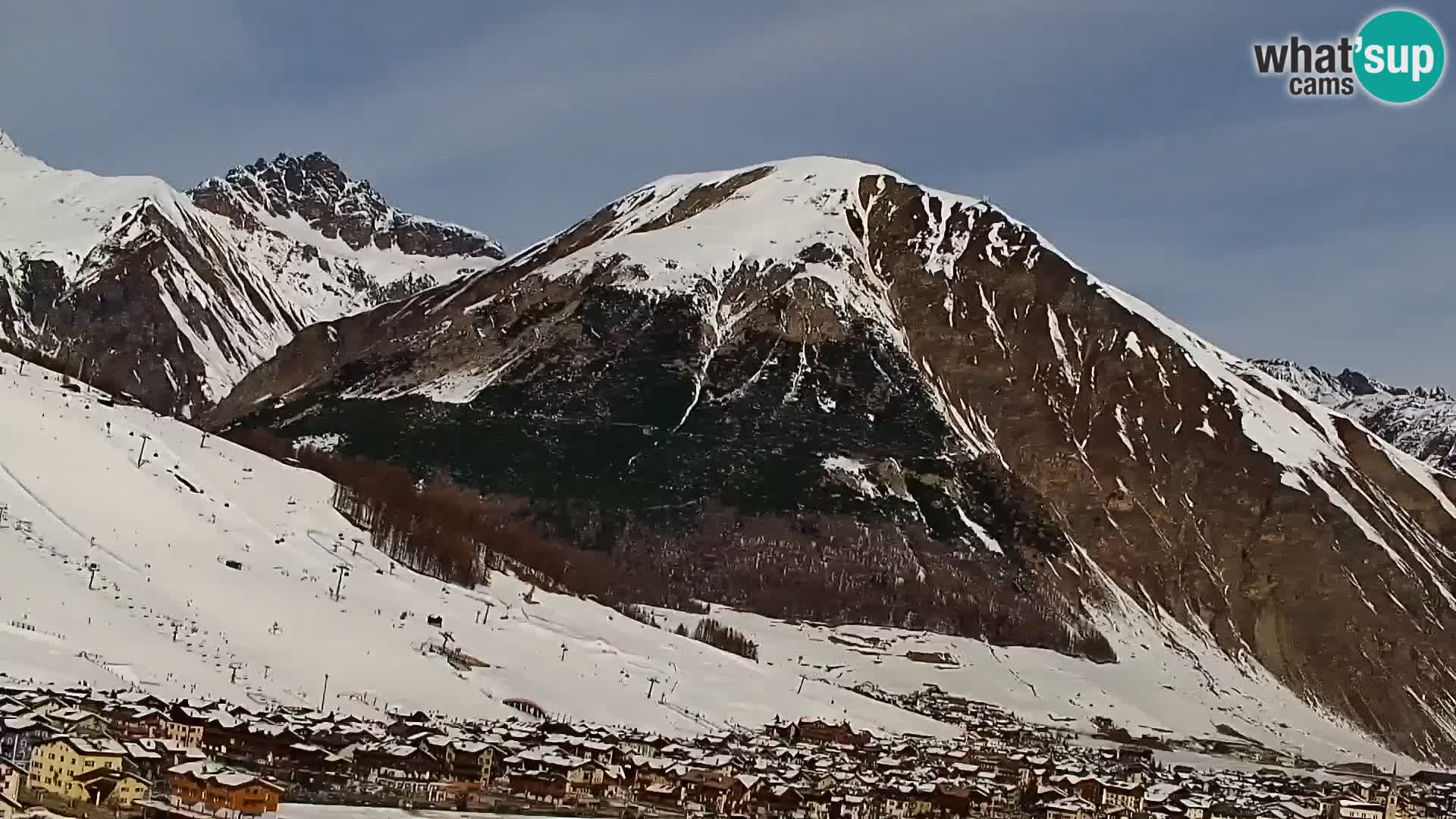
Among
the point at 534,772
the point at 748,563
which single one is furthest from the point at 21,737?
the point at 748,563

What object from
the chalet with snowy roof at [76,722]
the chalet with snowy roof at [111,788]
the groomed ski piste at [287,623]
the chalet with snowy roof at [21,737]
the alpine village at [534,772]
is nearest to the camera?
the chalet with snowy roof at [111,788]

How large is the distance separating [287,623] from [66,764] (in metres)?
37.4

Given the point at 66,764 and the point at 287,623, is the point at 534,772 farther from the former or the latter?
the point at 287,623

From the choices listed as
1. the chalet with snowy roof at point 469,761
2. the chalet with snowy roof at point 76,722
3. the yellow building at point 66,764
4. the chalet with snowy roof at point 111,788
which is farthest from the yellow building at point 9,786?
the chalet with snowy roof at point 469,761

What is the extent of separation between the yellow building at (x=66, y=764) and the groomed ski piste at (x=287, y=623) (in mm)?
14695

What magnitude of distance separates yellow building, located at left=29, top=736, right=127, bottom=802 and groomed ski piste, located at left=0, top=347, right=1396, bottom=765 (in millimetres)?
14695

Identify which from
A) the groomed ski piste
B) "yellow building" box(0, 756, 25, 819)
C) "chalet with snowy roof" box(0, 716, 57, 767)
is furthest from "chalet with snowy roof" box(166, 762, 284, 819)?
the groomed ski piste

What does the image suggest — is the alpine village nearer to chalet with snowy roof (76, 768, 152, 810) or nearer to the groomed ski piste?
chalet with snowy roof (76, 768, 152, 810)

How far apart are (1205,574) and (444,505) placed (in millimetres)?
85149

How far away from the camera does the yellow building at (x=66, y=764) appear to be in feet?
147

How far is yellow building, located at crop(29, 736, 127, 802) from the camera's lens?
44875mm

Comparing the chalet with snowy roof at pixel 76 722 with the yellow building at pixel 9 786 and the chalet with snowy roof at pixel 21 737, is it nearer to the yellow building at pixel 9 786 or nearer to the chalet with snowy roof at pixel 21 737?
the chalet with snowy roof at pixel 21 737

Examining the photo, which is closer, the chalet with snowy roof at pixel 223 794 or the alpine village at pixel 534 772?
the chalet with snowy roof at pixel 223 794

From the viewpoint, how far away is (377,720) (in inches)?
2741
